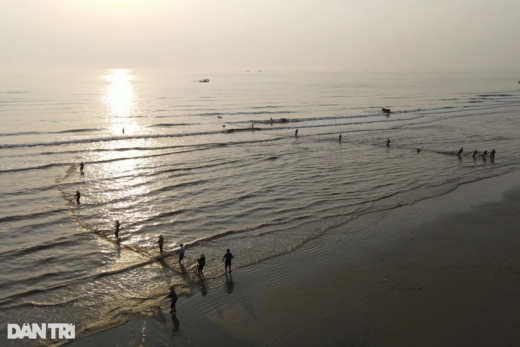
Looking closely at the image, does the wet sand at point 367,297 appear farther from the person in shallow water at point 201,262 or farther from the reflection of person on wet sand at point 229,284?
the person in shallow water at point 201,262

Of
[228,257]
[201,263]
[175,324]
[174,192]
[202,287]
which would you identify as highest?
[174,192]

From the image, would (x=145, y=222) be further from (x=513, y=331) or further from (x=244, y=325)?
(x=513, y=331)

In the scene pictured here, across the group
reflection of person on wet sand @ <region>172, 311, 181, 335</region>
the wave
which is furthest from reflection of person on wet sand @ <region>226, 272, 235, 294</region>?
the wave

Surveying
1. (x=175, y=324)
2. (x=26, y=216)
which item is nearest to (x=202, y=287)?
(x=175, y=324)

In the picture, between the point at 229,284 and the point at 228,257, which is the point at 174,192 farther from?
the point at 229,284

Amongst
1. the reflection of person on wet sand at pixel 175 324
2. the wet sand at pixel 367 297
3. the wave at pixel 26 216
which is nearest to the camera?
the wet sand at pixel 367 297

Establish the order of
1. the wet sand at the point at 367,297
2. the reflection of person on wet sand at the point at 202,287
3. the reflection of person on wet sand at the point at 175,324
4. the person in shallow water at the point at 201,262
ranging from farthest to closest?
the person in shallow water at the point at 201,262 < the reflection of person on wet sand at the point at 202,287 < the reflection of person on wet sand at the point at 175,324 < the wet sand at the point at 367,297

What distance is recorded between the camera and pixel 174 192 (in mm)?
23344

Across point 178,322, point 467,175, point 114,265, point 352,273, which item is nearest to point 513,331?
point 352,273

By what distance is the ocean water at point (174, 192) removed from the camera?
13297mm

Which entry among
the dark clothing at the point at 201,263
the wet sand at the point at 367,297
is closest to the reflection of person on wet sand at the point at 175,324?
the wet sand at the point at 367,297

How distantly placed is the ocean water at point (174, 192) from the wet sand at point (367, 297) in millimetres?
1044

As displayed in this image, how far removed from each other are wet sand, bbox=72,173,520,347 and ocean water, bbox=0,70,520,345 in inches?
41.1

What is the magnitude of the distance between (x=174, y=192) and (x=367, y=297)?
14.8 meters
